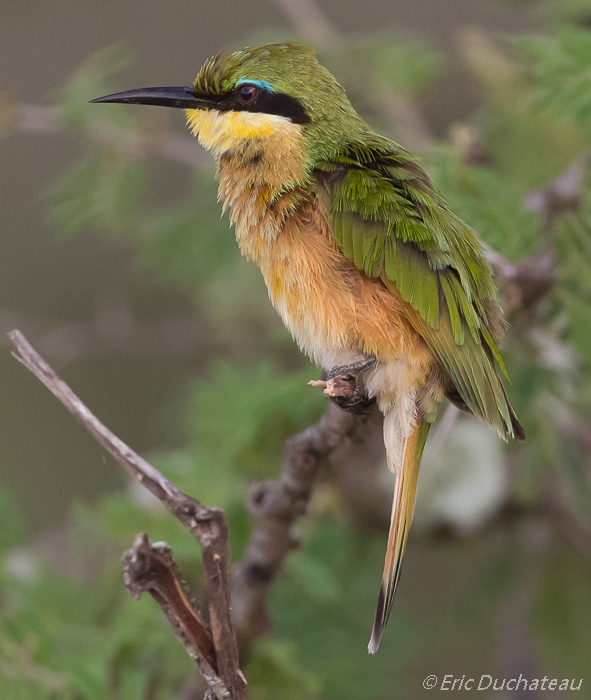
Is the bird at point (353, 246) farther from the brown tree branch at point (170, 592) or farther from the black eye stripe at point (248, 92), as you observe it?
the brown tree branch at point (170, 592)

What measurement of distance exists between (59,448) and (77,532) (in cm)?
13

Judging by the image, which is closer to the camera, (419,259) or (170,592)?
(170,592)

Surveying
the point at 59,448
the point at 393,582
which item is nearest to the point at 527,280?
the point at 393,582

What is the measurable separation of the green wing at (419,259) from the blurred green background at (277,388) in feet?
0.24

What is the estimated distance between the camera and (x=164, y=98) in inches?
18.3

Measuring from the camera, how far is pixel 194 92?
483mm

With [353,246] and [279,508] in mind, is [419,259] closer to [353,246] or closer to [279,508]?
[353,246]

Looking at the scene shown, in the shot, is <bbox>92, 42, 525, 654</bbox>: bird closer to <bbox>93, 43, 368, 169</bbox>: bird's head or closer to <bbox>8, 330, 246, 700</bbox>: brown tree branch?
<bbox>93, 43, 368, 169</bbox>: bird's head

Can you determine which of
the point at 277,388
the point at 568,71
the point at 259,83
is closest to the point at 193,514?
the point at 259,83

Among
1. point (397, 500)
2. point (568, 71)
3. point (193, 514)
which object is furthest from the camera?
point (568, 71)

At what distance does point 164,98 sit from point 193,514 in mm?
255

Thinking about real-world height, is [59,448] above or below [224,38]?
below

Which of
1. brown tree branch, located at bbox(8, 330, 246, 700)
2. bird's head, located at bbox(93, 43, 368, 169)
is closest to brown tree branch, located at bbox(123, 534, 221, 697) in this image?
brown tree branch, located at bbox(8, 330, 246, 700)

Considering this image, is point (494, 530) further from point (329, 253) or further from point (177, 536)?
point (329, 253)
